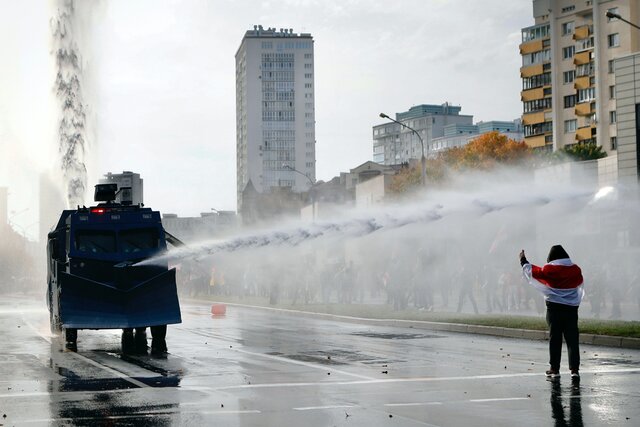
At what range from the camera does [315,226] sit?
26734 millimetres

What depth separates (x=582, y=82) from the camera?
9512 centimetres

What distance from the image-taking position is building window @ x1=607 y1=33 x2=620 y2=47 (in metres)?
85.6

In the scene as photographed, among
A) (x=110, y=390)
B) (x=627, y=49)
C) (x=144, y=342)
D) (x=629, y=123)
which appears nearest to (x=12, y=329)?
(x=144, y=342)

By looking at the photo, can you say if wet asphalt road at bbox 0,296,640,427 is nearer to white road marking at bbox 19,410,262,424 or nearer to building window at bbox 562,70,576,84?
white road marking at bbox 19,410,262,424

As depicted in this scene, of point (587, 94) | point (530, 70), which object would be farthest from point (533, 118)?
point (587, 94)

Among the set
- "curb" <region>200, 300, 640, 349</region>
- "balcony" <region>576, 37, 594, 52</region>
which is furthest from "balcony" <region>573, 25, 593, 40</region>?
"curb" <region>200, 300, 640, 349</region>

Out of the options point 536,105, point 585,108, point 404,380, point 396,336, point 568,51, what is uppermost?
point 568,51

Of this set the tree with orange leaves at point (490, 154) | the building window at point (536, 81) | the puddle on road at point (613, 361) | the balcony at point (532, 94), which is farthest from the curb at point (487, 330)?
the building window at point (536, 81)

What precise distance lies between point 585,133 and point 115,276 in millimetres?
80239

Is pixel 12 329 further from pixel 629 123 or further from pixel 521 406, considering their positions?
pixel 629 123

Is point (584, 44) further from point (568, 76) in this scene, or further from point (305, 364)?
point (305, 364)

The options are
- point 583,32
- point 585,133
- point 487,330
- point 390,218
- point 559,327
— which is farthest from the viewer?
point 585,133

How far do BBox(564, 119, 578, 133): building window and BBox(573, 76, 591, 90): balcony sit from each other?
3905 millimetres

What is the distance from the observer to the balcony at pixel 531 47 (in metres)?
111
